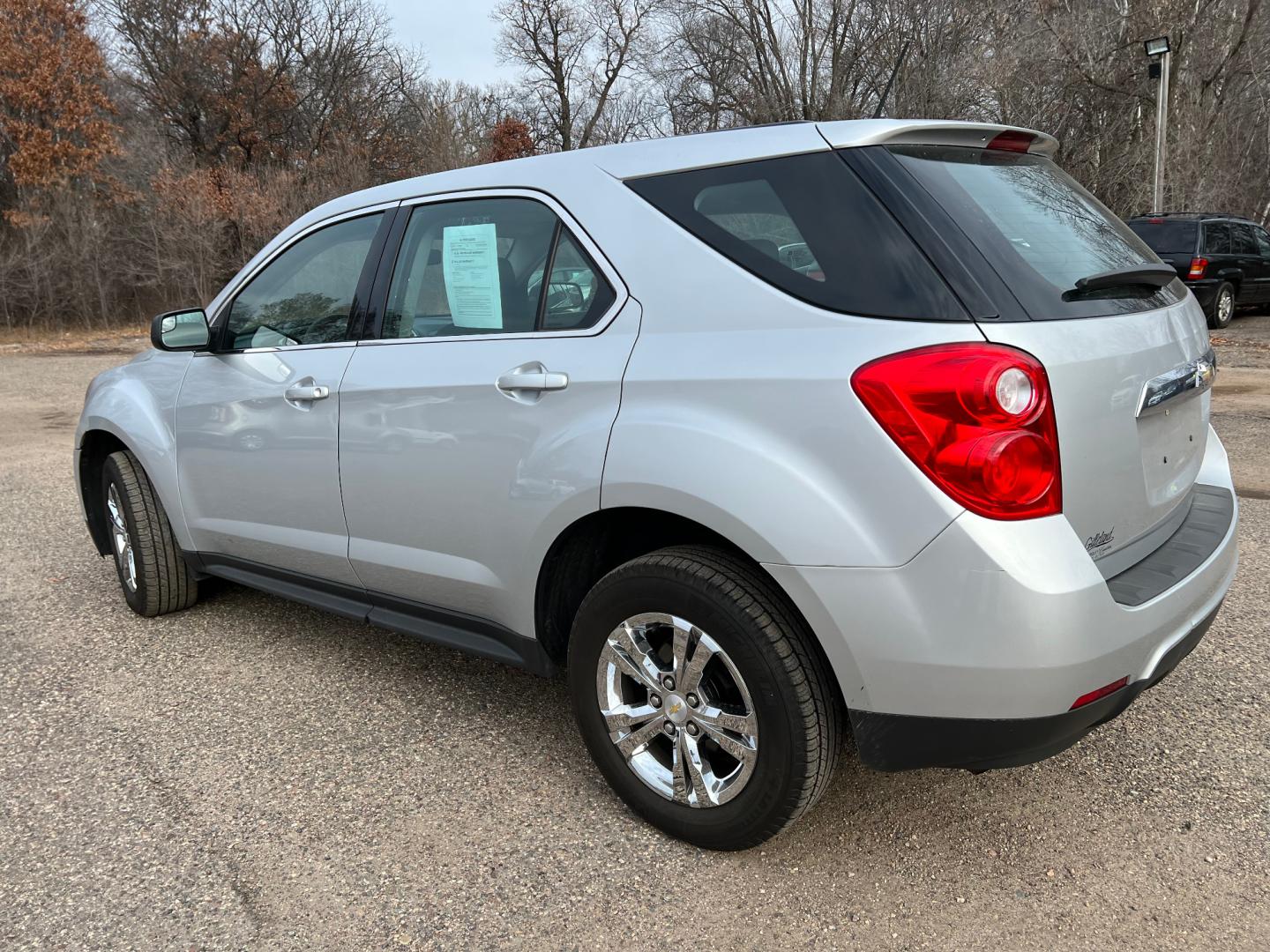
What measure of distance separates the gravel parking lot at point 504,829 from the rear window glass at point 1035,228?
4.45 ft

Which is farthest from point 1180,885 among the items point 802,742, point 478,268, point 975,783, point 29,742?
point 29,742

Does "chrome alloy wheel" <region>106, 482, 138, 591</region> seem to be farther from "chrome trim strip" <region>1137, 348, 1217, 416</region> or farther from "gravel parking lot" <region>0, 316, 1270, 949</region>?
"chrome trim strip" <region>1137, 348, 1217, 416</region>

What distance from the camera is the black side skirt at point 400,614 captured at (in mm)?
2881

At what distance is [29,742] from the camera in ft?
10.7

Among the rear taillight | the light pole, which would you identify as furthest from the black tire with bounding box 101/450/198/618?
the light pole

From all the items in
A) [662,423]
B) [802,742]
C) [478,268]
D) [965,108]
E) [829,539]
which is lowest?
[802,742]

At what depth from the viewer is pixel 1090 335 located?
7.02 feet

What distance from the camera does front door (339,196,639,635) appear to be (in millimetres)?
2557

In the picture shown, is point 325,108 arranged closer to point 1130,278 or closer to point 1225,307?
point 1225,307

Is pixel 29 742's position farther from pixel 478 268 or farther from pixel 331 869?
pixel 478 268

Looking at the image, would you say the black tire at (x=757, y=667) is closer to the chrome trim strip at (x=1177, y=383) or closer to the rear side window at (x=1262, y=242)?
the chrome trim strip at (x=1177, y=383)

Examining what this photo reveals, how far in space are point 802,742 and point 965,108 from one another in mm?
27721

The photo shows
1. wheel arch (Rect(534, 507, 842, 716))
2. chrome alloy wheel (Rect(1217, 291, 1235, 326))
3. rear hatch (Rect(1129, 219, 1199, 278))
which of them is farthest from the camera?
chrome alloy wheel (Rect(1217, 291, 1235, 326))

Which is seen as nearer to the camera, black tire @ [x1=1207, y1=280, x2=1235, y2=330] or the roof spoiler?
the roof spoiler
